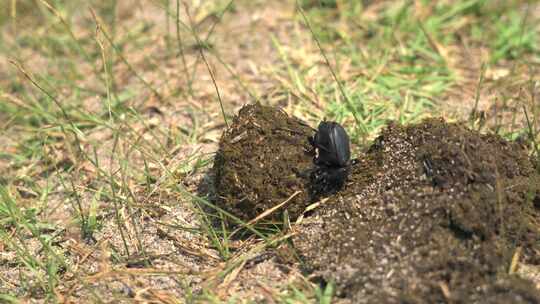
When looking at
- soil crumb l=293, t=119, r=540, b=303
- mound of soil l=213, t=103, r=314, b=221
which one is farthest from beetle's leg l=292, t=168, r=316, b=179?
soil crumb l=293, t=119, r=540, b=303

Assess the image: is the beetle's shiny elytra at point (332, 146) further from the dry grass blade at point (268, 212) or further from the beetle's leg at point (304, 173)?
the dry grass blade at point (268, 212)

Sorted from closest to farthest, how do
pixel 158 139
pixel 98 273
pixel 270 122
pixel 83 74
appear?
pixel 98 273 < pixel 270 122 < pixel 158 139 < pixel 83 74

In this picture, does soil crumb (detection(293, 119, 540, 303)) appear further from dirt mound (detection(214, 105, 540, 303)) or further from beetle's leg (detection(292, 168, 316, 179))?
beetle's leg (detection(292, 168, 316, 179))

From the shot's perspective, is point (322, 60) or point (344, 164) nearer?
point (344, 164)

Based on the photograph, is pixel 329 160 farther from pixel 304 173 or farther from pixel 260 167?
pixel 260 167

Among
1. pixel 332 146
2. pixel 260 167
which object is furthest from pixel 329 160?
pixel 260 167

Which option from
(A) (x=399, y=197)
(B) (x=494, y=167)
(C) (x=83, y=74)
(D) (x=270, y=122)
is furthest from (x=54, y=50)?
(B) (x=494, y=167)

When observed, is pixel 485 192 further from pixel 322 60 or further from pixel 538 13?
pixel 538 13

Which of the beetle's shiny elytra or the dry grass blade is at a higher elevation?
the beetle's shiny elytra
